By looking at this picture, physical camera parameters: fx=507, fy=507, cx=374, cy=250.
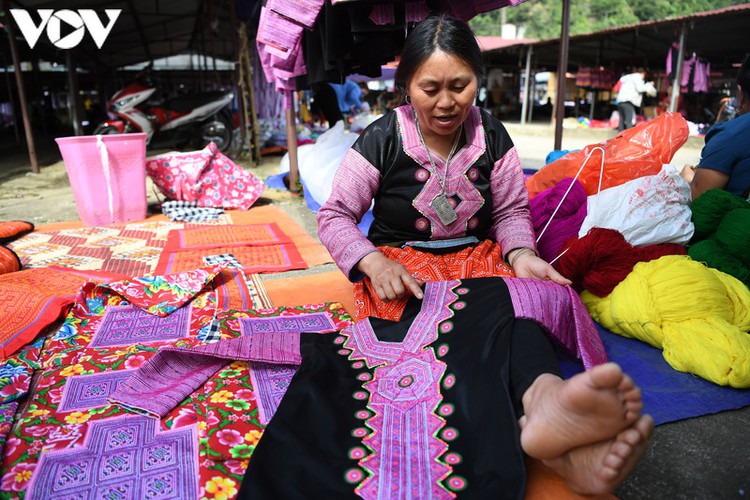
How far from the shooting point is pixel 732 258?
2021mm

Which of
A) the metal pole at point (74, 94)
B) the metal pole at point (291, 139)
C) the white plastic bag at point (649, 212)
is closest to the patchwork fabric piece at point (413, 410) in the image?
the white plastic bag at point (649, 212)

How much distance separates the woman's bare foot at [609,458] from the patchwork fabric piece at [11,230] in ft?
11.8

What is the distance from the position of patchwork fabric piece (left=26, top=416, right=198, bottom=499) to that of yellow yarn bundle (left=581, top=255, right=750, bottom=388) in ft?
4.97

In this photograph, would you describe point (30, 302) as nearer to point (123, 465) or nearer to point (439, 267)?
point (123, 465)

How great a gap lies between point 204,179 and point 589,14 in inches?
1635

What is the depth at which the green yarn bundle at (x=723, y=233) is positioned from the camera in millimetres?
1974

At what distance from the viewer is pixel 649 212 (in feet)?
6.95

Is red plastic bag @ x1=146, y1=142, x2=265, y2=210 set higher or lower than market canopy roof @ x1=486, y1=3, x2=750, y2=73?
lower

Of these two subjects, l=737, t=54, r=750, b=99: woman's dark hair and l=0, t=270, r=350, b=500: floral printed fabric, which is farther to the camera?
l=737, t=54, r=750, b=99: woman's dark hair

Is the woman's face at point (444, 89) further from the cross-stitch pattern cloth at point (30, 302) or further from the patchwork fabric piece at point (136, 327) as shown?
the cross-stitch pattern cloth at point (30, 302)

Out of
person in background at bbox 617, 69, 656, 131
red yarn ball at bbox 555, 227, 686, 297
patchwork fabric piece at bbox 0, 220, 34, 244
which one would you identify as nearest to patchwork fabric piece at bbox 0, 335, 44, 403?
patchwork fabric piece at bbox 0, 220, 34, 244

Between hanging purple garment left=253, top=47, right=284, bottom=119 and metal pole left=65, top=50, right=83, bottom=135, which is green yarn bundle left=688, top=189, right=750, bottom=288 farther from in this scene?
hanging purple garment left=253, top=47, right=284, bottom=119

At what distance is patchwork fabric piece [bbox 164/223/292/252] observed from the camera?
3283 millimetres

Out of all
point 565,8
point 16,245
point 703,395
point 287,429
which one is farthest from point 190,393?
point 565,8
